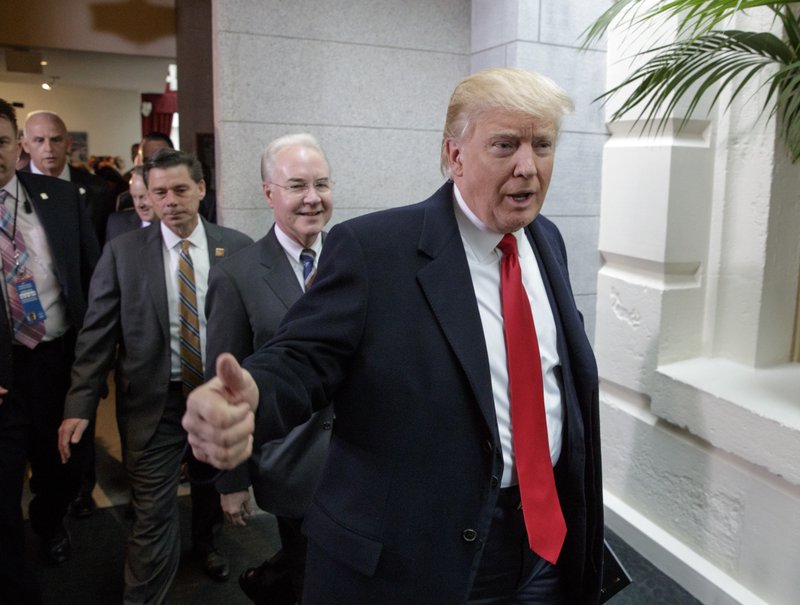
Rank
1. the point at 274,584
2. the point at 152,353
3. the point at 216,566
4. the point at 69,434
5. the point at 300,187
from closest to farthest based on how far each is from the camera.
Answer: the point at 300,187, the point at 274,584, the point at 69,434, the point at 152,353, the point at 216,566

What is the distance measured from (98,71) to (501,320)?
1254cm

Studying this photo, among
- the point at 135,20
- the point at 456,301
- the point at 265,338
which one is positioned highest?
the point at 135,20

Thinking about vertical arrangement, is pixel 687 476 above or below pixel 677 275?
below

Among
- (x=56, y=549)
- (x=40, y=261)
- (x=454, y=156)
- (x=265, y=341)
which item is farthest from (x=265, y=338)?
(x=56, y=549)

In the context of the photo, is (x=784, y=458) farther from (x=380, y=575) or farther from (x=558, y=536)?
(x=380, y=575)

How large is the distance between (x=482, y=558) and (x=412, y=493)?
0.26 meters

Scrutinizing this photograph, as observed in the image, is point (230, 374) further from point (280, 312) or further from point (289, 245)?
point (289, 245)

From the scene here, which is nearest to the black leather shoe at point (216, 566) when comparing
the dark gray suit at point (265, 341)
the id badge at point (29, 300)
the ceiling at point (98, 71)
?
the dark gray suit at point (265, 341)

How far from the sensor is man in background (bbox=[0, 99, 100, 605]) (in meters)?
2.39

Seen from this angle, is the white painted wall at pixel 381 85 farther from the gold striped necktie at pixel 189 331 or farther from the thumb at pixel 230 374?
the thumb at pixel 230 374

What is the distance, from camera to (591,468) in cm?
158

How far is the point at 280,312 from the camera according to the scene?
6.81ft

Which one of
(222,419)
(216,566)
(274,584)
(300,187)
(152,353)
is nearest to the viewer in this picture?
(222,419)

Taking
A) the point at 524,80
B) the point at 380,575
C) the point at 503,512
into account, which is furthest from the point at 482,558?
the point at 524,80
